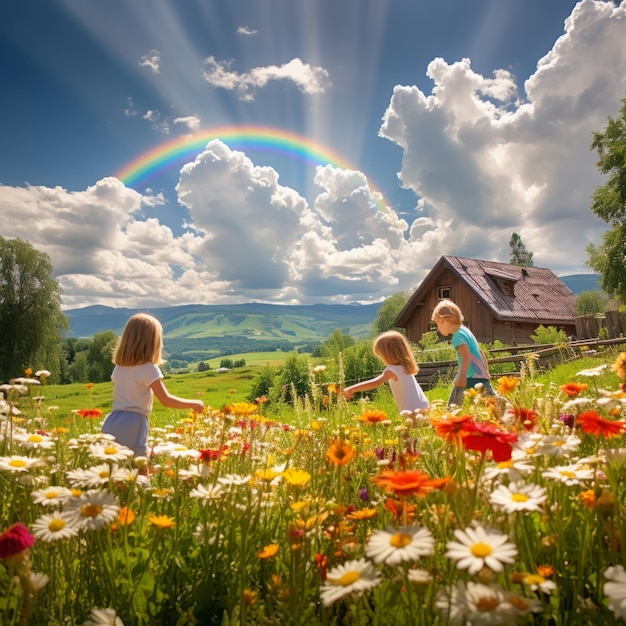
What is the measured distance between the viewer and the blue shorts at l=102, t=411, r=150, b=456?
14.6 ft

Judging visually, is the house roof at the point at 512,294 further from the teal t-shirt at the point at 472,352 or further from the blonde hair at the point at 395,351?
the blonde hair at the point at 395,351

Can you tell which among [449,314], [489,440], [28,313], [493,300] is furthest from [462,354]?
[28,313]

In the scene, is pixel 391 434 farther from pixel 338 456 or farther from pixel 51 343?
pixel 51 343

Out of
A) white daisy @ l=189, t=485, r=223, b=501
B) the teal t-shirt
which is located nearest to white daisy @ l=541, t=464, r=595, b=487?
white daisy @ l=189, t=485, r=223, b=501

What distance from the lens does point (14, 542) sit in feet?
3.48

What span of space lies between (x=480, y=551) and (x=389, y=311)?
74.5 meters

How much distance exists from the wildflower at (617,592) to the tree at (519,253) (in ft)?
243

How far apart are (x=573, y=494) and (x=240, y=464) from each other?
1640mm

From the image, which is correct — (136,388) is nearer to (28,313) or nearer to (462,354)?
(462,354)

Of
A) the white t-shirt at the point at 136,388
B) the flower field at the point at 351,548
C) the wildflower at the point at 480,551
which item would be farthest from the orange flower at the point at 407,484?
the white t-shirt at the point at 136,388

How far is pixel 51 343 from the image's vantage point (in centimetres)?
3756

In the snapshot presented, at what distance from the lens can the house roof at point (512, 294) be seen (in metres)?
27.7

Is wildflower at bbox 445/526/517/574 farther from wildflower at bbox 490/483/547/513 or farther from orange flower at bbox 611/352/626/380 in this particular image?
orange flower at bbox 611/352/626/380

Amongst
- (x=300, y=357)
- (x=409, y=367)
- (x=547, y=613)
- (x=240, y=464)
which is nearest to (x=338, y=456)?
(x=547, y=613)
